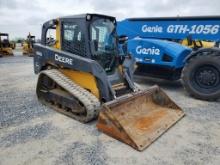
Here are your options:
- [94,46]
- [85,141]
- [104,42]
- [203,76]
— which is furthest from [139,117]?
[203,76]

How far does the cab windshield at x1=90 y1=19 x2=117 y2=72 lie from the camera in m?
5.15

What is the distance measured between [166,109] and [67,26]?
2.53m

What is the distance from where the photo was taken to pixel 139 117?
459cm

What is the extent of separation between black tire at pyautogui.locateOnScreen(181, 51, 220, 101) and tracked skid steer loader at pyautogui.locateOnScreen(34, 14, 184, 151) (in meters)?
1.27

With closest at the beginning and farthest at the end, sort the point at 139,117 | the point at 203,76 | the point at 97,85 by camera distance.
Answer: the point at 139,117, the point at 97,85, the point at 203,76

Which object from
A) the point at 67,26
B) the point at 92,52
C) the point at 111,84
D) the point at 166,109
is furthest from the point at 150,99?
the point at 67,26

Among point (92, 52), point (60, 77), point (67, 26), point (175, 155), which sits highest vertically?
point (67, 26)

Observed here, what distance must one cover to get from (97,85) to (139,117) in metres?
0.93

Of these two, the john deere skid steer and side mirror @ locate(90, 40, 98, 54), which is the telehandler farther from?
side mirror @ locate(90, 40, 98, 54)

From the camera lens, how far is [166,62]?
687 centimetres

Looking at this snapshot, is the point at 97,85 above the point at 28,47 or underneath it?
above

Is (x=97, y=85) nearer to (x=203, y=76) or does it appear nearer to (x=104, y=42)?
(x=104, y=42)

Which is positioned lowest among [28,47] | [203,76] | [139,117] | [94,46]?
[139,117]

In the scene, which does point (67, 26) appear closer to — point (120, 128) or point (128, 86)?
point (128, 86)
